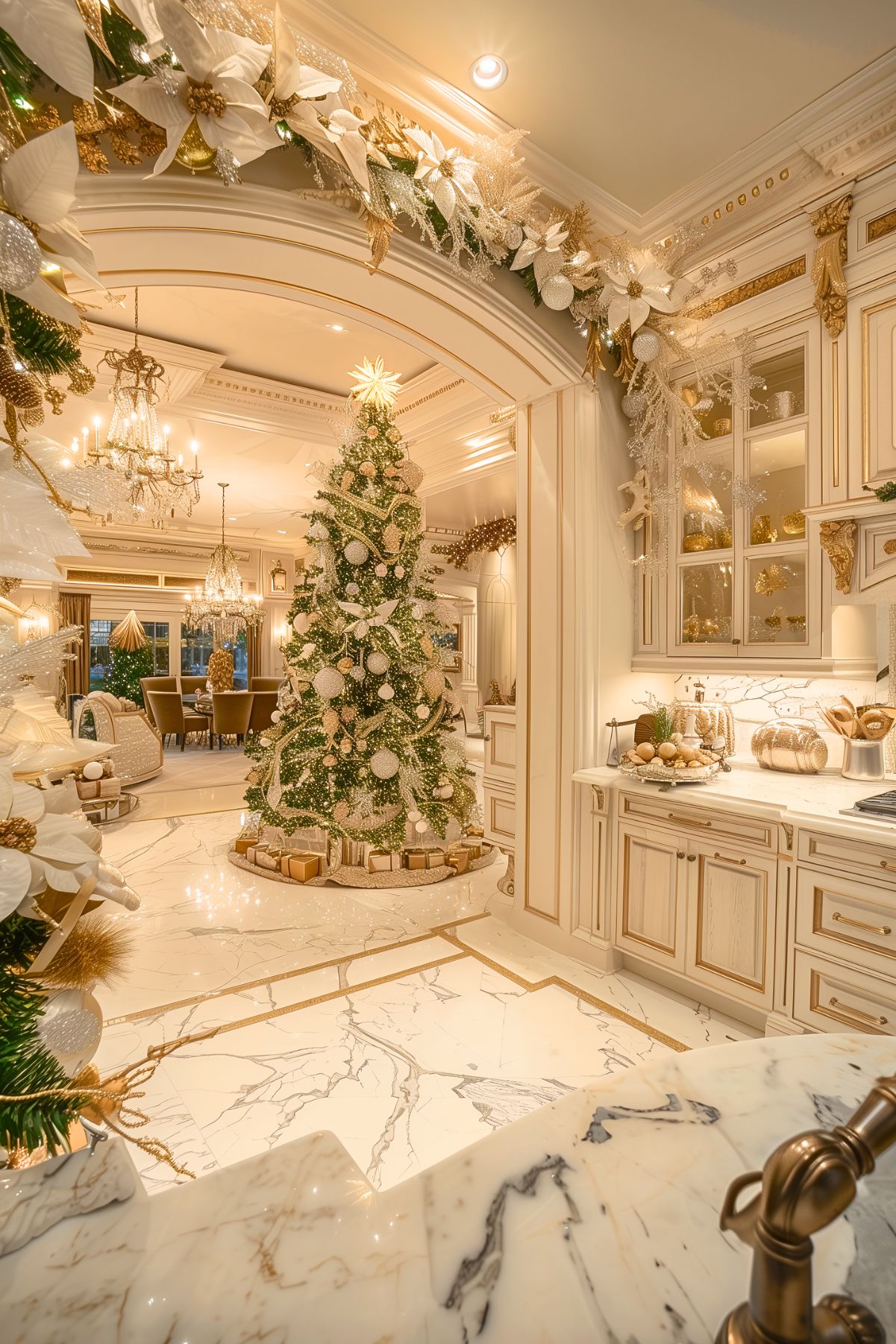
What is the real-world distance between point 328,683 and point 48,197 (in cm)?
341

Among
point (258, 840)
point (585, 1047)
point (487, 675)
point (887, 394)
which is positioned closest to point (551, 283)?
point (887, 394)

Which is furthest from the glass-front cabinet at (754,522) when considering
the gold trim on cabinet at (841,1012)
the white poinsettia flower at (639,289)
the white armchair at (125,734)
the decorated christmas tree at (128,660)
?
the decorated christmas tree at (128,660)

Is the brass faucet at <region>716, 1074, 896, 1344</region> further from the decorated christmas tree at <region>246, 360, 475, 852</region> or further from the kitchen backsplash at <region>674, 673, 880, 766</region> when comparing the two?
the decorated christmas tree at <region>246, 360, 475, 852</region>

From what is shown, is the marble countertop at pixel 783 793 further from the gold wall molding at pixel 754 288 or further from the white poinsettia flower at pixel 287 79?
the white poinsettia flower at pixel 287 79

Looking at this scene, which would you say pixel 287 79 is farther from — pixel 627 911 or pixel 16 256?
pixel 627 911

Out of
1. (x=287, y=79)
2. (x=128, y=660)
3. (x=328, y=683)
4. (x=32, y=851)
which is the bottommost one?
(x=32, y=851)

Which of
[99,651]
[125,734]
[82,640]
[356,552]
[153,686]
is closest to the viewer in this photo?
[356,552]

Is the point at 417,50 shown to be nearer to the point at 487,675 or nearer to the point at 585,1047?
the point at 585,1047

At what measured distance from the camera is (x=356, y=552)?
3986 millimetres

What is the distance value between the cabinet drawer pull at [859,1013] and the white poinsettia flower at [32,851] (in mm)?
2392

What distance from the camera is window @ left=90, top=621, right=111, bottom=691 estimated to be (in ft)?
36.8

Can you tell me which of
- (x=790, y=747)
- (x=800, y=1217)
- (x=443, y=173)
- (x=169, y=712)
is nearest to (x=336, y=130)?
(x=443, y=173)

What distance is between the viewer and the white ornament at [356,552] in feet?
13.1

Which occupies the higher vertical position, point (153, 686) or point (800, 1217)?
point (153, 686)
